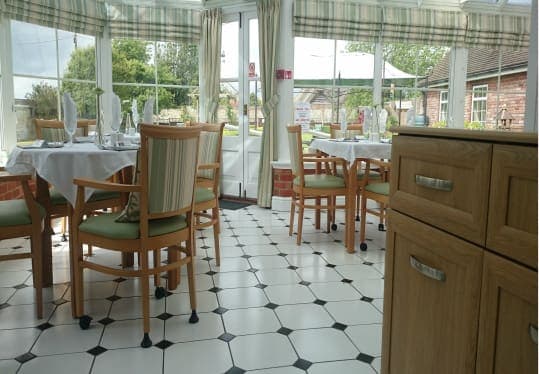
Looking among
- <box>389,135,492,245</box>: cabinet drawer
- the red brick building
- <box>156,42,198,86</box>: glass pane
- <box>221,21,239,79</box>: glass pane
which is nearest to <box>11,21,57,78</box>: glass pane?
<box>156,42,198,86</box>: glass pane

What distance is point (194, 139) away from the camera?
2.25 metres

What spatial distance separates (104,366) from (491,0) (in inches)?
228

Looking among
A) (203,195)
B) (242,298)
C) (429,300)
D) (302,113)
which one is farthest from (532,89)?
(302,113)

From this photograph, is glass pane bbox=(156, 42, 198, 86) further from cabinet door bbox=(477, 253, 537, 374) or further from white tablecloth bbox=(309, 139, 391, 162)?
cabinet door bbox=(477, 253, 537, 374)

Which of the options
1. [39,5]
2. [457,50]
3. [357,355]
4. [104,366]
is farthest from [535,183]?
[457,50]

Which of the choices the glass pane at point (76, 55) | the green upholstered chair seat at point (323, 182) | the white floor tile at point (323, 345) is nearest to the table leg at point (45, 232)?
the white floor tile at point (323, 345)

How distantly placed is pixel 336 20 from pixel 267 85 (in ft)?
3.55

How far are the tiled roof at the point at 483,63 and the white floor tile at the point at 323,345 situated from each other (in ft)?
14.1

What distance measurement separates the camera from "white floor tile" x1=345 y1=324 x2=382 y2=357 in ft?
6.90

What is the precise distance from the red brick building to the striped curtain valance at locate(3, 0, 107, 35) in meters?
4.02

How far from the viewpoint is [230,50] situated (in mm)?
5598

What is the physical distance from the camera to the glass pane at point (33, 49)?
14.3 feet

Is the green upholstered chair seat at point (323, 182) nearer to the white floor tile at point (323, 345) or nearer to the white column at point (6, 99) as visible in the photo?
the white floor tile at point (323, 345)

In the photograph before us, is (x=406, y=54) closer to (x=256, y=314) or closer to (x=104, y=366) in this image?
(x=256, y=314)
